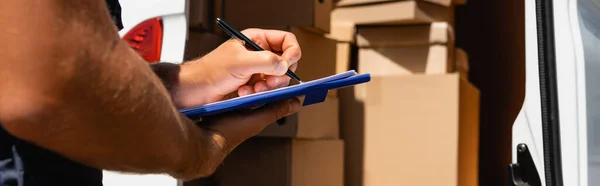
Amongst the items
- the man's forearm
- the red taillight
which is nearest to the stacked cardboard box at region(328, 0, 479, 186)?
the red taillight

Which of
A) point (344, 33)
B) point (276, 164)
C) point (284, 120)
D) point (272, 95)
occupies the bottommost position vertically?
point (276, 164)

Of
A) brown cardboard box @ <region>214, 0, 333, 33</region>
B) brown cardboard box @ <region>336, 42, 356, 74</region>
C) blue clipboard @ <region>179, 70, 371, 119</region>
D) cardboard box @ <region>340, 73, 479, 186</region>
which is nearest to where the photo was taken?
blue clipboard @ <region>179, 70, 371, 119</region>

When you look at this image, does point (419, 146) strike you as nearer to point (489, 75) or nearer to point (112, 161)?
point (489, 75)

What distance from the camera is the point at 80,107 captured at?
504mm

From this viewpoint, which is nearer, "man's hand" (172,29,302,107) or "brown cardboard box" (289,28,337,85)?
"man's hand" (172,29,302,107)

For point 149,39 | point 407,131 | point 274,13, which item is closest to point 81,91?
point 149,39

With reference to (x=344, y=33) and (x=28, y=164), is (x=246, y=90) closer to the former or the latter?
(x=28, y=164)

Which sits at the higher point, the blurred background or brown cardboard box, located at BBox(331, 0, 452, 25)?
brown cardboard box, located at BBox(331, 0, 452, 25)

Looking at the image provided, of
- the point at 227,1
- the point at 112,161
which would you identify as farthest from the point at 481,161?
the point at 112,161

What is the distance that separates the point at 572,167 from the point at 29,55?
71 centimetres

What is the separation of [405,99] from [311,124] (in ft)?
0.89

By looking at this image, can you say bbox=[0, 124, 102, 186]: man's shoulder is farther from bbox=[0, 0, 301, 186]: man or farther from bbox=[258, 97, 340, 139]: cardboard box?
bbox=[258, 97, 340, 139]: cardboard box

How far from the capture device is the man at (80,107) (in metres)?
0.48

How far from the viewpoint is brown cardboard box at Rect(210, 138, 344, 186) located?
1474mm
